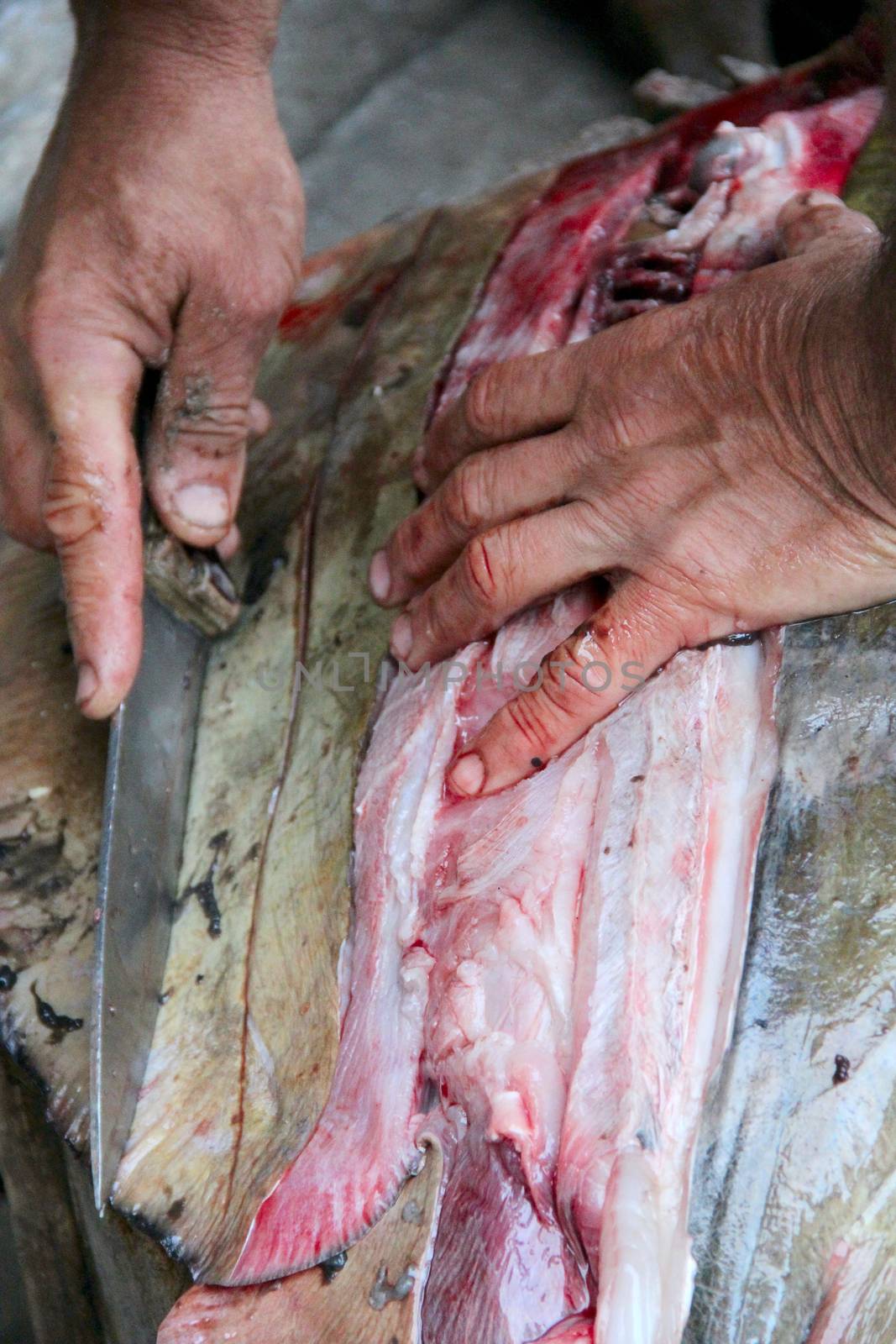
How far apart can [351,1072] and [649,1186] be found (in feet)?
1.34

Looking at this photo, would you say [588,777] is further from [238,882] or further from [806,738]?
[238,882]

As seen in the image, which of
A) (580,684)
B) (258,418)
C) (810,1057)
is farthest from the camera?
(258,418)

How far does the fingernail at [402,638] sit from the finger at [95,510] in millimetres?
370

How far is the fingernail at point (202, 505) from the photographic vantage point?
1749mm

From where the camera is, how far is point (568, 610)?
161 cm

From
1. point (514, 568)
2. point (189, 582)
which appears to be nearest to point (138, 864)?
point (189, 582)

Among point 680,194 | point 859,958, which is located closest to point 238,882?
point 859,958

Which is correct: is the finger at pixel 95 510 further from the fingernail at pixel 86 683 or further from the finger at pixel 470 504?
the finger at pixel 470 504

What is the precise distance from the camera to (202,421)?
5.82ft

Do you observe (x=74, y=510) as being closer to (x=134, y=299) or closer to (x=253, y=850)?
(x=134, y=299)

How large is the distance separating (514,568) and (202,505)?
0.52m

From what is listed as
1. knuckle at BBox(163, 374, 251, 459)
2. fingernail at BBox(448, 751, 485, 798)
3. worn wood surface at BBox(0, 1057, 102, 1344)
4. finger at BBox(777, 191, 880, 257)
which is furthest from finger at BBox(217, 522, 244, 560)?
finger at BBox(777, 191, 880, 257)

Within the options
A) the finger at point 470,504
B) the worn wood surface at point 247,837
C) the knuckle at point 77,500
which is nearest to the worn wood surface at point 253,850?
the worn wood surface at point 247,837

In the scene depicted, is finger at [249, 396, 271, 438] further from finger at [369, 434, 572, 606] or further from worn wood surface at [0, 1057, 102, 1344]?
worn wood surface at [0, 1057, 102, 1344]
